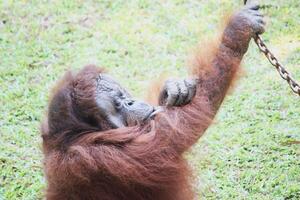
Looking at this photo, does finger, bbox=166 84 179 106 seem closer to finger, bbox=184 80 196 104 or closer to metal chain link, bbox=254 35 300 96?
finger, bbox=184 80 196 104

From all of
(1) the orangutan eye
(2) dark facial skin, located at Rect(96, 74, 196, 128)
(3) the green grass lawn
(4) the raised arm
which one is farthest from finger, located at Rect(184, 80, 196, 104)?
(3) the green grass lawn

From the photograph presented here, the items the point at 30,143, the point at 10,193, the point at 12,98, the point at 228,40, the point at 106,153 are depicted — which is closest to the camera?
the point at 106,153

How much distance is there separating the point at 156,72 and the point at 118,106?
258 centimetres

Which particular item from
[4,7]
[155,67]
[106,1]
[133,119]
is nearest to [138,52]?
[155,67]

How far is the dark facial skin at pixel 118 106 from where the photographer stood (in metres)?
2.19

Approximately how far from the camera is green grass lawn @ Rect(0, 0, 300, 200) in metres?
3.64

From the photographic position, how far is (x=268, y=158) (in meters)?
3.72

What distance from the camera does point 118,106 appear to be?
7.46ft

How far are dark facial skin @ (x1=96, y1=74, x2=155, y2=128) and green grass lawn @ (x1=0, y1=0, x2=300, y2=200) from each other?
623 millimetres

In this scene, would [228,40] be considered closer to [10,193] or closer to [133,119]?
[133,119]

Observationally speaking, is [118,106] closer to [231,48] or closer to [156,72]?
[231,48]

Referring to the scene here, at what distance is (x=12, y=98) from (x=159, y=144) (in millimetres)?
2795

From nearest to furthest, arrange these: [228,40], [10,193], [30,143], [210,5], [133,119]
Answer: [133,119] → [228,40] → [10,193] → [30,143] → [210,5]

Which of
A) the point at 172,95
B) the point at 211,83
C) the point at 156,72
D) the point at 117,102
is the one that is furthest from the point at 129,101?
the point at 156,72
